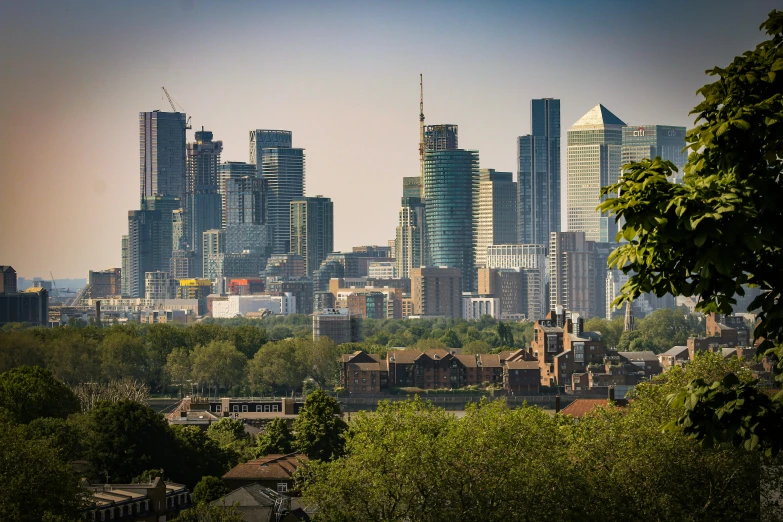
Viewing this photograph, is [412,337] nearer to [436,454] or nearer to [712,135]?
[436,454]

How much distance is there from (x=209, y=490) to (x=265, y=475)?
10.7 feet

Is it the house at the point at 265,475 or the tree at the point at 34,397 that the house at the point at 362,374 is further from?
the house at the point at 265,475

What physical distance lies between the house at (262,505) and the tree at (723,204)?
101 ft

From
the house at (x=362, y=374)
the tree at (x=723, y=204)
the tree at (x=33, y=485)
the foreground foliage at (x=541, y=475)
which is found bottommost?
the house at (x=362, y=374)

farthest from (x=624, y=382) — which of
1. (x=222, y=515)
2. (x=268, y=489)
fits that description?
(x=222, y=515)

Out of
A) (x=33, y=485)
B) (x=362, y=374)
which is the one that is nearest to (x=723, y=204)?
(x=33, y=485)

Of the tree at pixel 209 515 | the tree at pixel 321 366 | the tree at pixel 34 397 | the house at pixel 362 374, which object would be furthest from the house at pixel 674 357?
the tree at pixel 209 515

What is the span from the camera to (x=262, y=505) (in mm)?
45812

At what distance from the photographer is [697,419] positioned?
1359 cm

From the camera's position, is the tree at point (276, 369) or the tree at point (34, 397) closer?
the tree at point (34, 397)

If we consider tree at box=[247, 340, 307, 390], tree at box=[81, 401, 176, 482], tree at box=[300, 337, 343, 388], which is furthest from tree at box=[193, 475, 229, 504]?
tree at box=[300, 337, 343, 388]

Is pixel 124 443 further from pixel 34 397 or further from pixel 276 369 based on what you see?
pixel 276 369

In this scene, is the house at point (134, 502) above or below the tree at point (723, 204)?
below

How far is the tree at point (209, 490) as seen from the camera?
5172 cm
